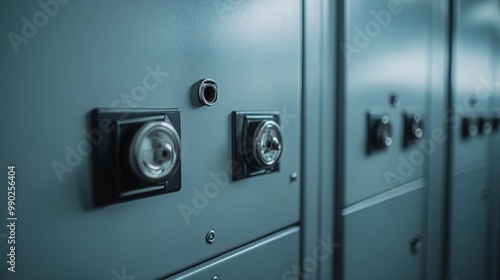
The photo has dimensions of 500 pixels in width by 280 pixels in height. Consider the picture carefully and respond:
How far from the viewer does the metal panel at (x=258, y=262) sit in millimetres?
646

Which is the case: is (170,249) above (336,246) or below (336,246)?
above

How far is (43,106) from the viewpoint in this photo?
1.40 ft

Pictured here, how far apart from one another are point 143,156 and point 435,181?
136 cm

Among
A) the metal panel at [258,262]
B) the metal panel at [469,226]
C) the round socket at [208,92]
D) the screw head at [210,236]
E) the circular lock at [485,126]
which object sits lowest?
the metal panel at [469,226]

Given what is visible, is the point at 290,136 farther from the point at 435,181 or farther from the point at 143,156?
the point at 435,181

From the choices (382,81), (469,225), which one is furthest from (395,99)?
(469,225)

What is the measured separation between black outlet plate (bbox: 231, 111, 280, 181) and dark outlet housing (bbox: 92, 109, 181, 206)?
172 millimetres

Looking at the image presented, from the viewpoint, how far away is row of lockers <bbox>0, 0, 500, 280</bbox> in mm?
433

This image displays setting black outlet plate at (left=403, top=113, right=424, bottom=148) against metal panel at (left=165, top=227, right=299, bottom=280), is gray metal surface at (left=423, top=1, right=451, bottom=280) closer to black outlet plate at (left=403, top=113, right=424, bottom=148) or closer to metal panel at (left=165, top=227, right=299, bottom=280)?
black outlet plate at (left=403, top=113, right=424, bottom=148)

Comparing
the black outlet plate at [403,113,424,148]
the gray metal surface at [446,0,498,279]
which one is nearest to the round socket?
the black outlet plate at [403,113,424,148]

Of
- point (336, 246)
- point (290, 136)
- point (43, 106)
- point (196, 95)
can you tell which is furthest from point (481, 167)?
point (43, 106)

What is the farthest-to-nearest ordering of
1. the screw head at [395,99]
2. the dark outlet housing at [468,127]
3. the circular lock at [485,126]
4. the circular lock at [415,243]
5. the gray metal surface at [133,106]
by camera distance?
the circular lock at [485,126] < the dark outlet housing at [468,127] < the circular lock at [415,243] < the screw head at [395,99] < the gray metal surface at [133,106]

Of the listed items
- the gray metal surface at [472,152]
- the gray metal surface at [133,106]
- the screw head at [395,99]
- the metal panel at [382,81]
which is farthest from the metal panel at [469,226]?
the gray metal surface at [133,106]

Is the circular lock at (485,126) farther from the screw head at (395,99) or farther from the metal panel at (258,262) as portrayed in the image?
the metal panel at (258,262)
